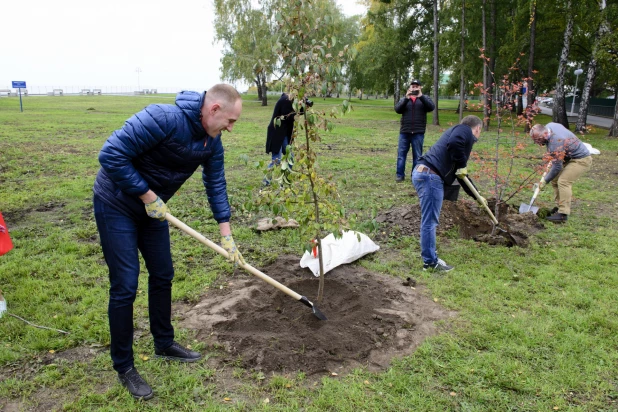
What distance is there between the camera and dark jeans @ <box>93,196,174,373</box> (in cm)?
275

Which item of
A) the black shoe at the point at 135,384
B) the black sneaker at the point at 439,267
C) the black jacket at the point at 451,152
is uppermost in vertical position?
the black jacket at the point at 451,152

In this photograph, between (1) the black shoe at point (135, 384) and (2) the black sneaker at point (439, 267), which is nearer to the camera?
(1) the black shoe at point (135, 384)

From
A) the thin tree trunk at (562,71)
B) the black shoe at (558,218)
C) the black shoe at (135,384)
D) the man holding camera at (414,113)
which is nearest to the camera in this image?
the black shoe at (135,384)

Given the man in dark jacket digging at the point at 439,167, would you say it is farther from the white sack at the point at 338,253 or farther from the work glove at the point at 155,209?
the work glove at the point at 155,209

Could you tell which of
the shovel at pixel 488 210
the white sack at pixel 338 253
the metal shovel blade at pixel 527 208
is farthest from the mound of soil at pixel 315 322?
the metal shovel blade at pixel 527 208

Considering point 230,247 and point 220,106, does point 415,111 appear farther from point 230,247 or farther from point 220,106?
point 220,106

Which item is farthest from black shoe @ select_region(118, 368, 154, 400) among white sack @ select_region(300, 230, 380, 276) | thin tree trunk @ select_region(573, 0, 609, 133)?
thin tree trunk @ select_region(573, 0, 609, 133)

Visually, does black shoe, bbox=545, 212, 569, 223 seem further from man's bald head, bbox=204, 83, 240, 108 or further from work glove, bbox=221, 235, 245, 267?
man's bald head, bbox=204, 83, 240, 108

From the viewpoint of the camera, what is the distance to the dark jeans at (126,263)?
2748 millimetres

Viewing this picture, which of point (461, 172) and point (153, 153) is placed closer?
point (153, 153)

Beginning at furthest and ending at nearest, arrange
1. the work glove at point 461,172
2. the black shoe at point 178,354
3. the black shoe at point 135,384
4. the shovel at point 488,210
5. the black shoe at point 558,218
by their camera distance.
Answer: the black shoe at point 558,218 → the shovel at point 488,210 → the work glove at point 461,172 → the black shoe at point 178,354 → the black shoe at point 135,384

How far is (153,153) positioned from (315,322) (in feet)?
6.43

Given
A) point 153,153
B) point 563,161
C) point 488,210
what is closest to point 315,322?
point 153,153

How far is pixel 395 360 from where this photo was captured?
333cm
